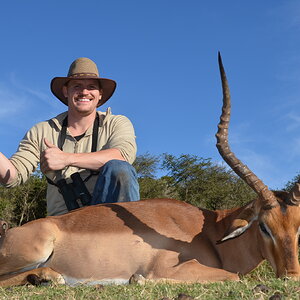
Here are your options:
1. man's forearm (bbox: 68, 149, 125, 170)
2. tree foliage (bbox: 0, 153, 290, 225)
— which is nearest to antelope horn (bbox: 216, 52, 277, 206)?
man's forearm (bbox: 68, 149, 125, 170)

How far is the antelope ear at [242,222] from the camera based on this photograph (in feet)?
15.3

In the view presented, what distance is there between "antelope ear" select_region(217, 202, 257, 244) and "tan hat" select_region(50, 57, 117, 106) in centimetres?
295

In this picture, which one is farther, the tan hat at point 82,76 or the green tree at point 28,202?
the green tree at point 28,202

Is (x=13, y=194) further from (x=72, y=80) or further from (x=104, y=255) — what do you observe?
(x=104, y=255)

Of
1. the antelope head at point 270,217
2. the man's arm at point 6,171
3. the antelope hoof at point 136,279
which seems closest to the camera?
the antelope head at point 270,217

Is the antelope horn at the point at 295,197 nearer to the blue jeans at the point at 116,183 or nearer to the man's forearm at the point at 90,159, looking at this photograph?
the blue jeans at the point at 116,183

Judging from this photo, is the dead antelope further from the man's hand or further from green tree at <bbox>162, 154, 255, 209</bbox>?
green tree at <bbox>162, 154, 255, 209</bbox>

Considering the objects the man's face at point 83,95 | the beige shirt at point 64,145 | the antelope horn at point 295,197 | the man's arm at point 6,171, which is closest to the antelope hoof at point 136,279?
the antelope horn at point 295,197

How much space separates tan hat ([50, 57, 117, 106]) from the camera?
6840 millimetres

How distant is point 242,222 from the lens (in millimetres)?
4816

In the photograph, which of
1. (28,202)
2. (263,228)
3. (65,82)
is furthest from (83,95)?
(28,202)

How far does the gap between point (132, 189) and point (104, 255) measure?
46.7 inches

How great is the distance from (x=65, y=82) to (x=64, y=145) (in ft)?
3.31

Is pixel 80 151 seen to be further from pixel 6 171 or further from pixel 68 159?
pixel 6 171
